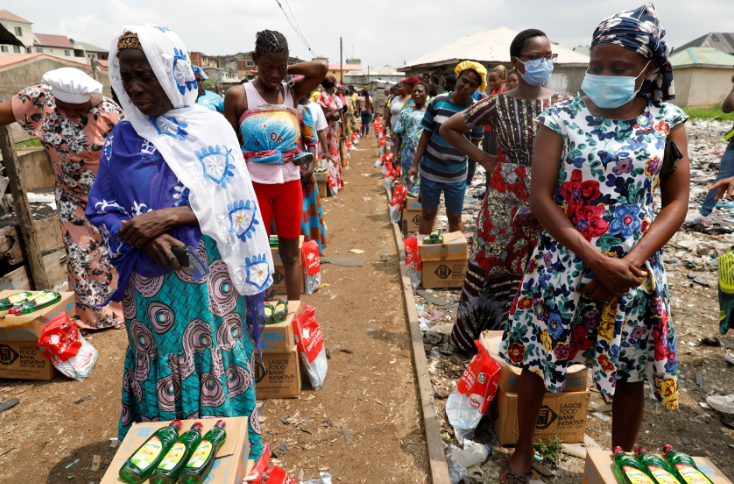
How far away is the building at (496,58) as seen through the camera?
1695cm

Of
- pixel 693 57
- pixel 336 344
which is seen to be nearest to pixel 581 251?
pixel 336 344

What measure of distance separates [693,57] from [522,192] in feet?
126

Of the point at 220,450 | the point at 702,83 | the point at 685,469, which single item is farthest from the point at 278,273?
the point at 702,83

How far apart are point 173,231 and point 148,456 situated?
2.84ft

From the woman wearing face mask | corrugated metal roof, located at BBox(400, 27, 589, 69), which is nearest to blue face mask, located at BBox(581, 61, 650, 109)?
the woman wearing face mask

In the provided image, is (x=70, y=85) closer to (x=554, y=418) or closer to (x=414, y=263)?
(x=414, y=263)

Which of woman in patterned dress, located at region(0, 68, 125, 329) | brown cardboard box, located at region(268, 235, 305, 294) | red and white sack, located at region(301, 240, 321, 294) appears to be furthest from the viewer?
red and white sack, located at region(301, 240, 321, 294)

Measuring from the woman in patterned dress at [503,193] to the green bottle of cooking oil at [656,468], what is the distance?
1271mm

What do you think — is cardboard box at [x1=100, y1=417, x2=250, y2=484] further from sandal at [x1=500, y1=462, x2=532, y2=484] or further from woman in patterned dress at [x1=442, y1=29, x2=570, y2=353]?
woman in patterned dress at [x1=442, y1=29, x2=570, y2=353]

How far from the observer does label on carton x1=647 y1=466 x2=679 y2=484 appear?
5.43 ft

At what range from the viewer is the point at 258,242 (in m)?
2.03

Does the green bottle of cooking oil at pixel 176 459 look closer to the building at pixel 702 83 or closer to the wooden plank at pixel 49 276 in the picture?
the wooden plank at pixel 49 276

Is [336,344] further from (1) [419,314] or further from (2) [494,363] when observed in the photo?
(2) [494,363]

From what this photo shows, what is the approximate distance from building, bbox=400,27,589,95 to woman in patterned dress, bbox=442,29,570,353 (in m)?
14.4
